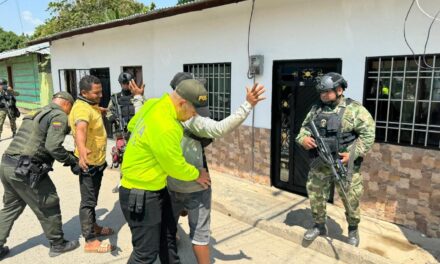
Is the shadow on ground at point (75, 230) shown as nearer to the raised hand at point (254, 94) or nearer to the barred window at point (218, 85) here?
the raised hand at point (254, 94)

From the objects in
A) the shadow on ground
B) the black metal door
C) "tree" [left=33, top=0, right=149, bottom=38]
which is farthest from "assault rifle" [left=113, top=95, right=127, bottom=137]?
"tree" [left=33, top=0, right=149, bottom=38]

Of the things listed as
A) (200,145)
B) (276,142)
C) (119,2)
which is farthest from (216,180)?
(119,2)

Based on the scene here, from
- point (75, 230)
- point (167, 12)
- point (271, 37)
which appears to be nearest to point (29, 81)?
point (167, 12)

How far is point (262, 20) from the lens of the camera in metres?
5.24

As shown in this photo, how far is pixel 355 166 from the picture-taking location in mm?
3387

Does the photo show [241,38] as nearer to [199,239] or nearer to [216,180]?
[216,180]

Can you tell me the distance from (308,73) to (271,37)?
82 centimetres

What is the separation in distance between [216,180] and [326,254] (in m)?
2.76

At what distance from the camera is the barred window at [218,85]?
19.9 ft

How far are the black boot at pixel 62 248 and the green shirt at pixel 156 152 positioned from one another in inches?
63.7

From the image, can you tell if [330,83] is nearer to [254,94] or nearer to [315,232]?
[254,94]

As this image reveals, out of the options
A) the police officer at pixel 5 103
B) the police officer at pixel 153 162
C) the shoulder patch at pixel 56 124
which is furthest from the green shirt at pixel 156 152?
the police officer at pixel 5 103

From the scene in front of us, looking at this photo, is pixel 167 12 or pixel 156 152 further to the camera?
pixel 167 12

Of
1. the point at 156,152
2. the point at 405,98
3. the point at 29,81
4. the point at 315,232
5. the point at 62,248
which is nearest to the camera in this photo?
the point at 156,152
